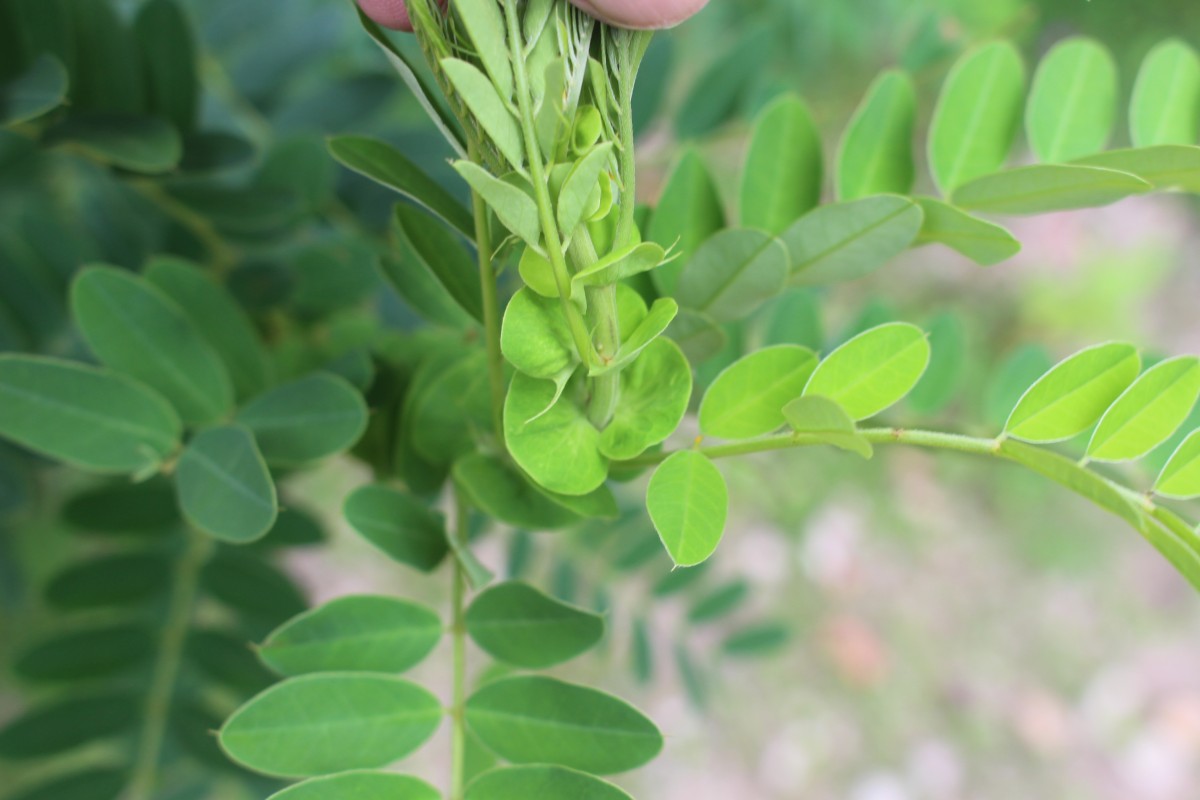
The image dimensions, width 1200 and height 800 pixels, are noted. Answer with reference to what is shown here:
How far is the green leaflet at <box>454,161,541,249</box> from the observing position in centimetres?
17

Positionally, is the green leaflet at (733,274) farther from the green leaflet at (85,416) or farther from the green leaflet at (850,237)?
the green leaflet at (85,416)

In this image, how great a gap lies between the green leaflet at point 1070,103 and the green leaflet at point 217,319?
0.33 metres

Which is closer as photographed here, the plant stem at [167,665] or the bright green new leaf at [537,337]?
the bright green new leaf at [537,337]

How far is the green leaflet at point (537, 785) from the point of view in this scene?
254 millimetres

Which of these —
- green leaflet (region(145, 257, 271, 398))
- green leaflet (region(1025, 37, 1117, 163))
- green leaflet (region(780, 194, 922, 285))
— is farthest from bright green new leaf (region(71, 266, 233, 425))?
green leaflet (region(1025, 37, 1117, 163))

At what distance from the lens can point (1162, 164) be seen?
266mm

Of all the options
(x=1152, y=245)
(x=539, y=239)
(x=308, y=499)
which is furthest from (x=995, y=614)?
(x=539, y=239)

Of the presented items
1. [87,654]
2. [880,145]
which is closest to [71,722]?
[87,654]

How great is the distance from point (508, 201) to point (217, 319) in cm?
24

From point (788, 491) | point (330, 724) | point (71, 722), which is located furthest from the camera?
point (788, 491)

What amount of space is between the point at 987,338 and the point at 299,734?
135 cm

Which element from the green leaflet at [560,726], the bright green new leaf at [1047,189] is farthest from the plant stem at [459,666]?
the bright green new leaf at [1047,189]

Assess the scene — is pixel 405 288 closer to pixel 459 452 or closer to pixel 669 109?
pixel 459 452

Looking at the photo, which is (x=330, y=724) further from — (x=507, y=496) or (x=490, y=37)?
(x=490, y=37)
